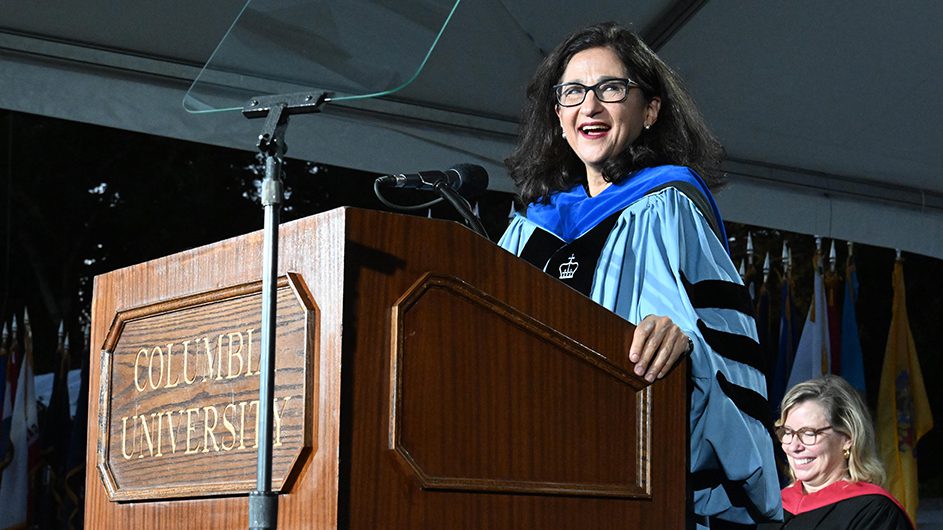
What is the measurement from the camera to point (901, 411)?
689 centimetres

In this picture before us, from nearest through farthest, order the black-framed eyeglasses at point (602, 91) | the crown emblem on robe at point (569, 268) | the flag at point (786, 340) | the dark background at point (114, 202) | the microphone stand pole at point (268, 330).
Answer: the microphone stand pole at point (268, 330) → the crown emblem on robe at point (569, 268) → the black-framed eyeglasses at point (602, 91) → the flag at point (786, 340) → the dark background at point (114, 202)

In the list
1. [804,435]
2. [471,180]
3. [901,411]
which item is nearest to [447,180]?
[471,180]

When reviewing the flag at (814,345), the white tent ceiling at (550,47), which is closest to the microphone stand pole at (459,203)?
the white tent ceiling at (550,47)

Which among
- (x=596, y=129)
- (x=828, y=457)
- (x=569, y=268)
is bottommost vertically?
(x=828, y=457)

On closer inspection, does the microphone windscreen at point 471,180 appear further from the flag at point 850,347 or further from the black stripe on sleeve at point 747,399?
the flag at point 850,347

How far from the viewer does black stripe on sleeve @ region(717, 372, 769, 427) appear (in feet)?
7.04

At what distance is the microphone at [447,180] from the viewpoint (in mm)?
2096

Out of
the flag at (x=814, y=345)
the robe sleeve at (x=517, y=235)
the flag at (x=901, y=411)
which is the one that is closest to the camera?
the robe sleeve at (x=517, y=235)

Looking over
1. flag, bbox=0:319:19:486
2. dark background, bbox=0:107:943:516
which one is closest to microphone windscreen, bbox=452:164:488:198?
flag, bbox=0:319:19:486

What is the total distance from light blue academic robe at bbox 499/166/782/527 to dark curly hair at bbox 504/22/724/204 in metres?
0.12

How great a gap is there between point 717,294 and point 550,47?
2837 mm

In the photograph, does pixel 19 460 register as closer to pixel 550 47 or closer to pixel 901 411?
pixel 550 47

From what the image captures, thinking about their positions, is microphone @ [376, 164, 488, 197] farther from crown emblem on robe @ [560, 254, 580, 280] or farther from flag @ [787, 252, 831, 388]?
flag @ [787, 252, 831, 388]

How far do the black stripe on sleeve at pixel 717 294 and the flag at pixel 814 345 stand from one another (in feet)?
15.1
